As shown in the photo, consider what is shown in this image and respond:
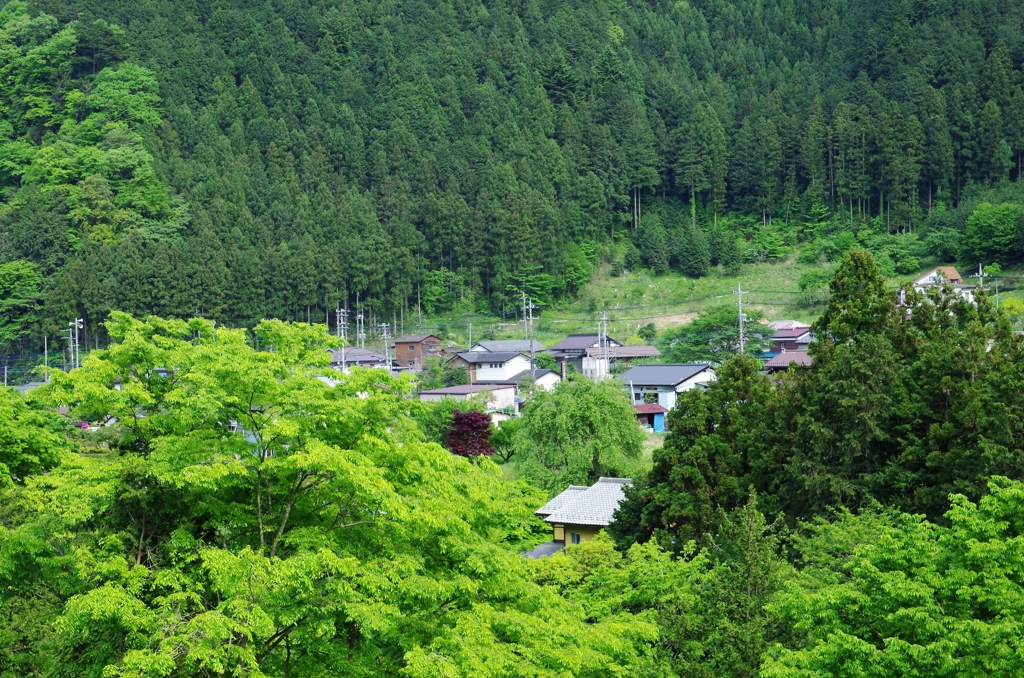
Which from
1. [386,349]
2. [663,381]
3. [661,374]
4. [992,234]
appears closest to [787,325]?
[661,374]

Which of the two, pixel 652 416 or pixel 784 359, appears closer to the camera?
pixel 652 416

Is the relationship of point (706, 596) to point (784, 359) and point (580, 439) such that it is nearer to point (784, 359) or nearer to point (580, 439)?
point (580, 439)

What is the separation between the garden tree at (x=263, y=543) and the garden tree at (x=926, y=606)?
2140mm

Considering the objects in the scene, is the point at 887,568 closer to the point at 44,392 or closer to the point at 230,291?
the point at 44,392

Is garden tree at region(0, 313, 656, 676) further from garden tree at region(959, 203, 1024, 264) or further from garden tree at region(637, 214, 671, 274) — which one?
garden tree at region(637, 214, 671, 274)

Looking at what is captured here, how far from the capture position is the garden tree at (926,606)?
8.37 meters

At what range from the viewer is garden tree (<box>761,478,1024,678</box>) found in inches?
329

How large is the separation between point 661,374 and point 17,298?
38439 mm

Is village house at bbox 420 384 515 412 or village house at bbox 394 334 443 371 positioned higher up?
village house at bbox 394 334 443 371

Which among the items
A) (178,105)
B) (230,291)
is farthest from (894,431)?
(178,105)

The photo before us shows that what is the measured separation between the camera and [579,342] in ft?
164

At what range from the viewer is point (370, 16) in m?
90.6

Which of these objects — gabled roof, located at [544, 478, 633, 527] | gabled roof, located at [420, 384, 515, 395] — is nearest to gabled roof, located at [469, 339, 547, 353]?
gabled roof, located at [420, 384, 515, 395]

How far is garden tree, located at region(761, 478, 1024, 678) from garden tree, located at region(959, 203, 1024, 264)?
A: 4594 cm
